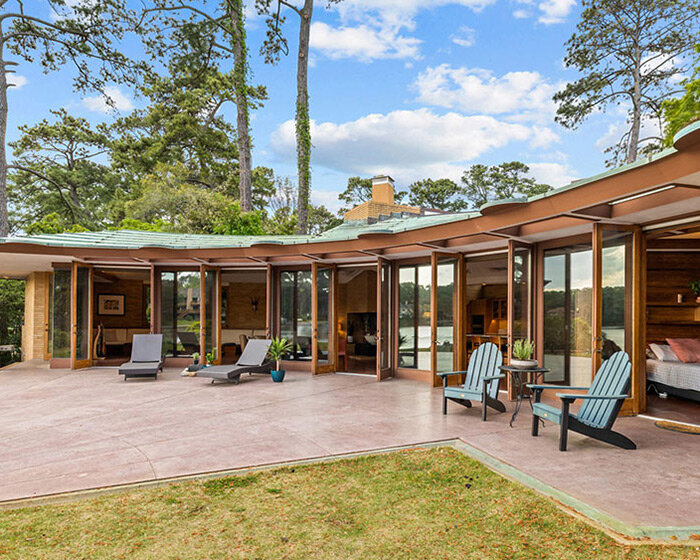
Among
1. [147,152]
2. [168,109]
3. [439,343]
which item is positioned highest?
[168,109]

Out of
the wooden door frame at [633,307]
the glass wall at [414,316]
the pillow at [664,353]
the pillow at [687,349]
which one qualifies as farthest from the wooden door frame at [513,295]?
the pillow at [687,349]

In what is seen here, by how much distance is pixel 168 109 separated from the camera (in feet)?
82.6

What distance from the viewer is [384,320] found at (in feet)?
32.8

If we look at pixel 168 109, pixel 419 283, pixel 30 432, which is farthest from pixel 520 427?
pixel 168 109

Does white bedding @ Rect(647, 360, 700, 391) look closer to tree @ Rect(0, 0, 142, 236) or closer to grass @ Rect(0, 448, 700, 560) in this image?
grass @ Rect(0, 448, 700, 560)

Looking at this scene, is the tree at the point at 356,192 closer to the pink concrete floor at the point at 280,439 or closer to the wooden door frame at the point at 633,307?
the pink concrete floor at the point at 280,439

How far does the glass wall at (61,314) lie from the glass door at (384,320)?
7465 millimetres

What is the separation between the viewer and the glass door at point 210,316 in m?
11.5

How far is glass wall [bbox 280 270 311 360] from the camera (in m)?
11.3

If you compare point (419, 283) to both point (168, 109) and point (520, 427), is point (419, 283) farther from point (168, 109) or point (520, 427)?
point (168, 109)

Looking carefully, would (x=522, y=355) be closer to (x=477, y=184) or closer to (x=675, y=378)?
(x=675, y=378)

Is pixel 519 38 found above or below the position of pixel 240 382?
above

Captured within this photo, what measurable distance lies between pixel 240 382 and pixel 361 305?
6.33 m

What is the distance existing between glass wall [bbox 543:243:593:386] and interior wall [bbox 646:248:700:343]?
2.73 m
